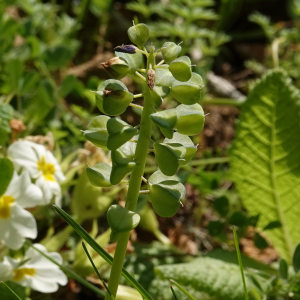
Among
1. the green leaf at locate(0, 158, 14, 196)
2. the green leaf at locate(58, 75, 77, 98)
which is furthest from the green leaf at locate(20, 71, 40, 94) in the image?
the green leaf at locate(0, 158, 14, 196)

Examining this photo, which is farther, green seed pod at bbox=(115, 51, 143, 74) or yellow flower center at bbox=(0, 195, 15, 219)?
yellow flower center at bbox=(0, 195, 15, 219)

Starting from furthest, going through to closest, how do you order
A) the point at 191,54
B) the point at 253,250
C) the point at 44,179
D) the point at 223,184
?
the point at 191,54 < the point at 223,184 < the point at 253,250 < the point at 44,179

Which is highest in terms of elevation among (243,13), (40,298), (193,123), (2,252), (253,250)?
(243,13)

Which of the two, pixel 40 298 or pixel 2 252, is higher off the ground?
pixel 2 252

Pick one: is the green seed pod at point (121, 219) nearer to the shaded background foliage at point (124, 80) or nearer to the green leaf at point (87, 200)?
the shaded background foliage at point (124, 80)

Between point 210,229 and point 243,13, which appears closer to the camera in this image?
point 210,229

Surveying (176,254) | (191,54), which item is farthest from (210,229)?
(191,54)

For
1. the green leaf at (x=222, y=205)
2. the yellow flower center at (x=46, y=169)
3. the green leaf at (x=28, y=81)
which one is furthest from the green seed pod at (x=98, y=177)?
the green leaf at (x=28, y=81)

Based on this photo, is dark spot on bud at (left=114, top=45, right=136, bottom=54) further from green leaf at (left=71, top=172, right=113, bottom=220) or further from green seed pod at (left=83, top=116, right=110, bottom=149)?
green leaf at (left=71, top=172, right=113, bottom=220)

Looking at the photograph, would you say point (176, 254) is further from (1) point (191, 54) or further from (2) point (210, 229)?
(1) point (191, 54)
